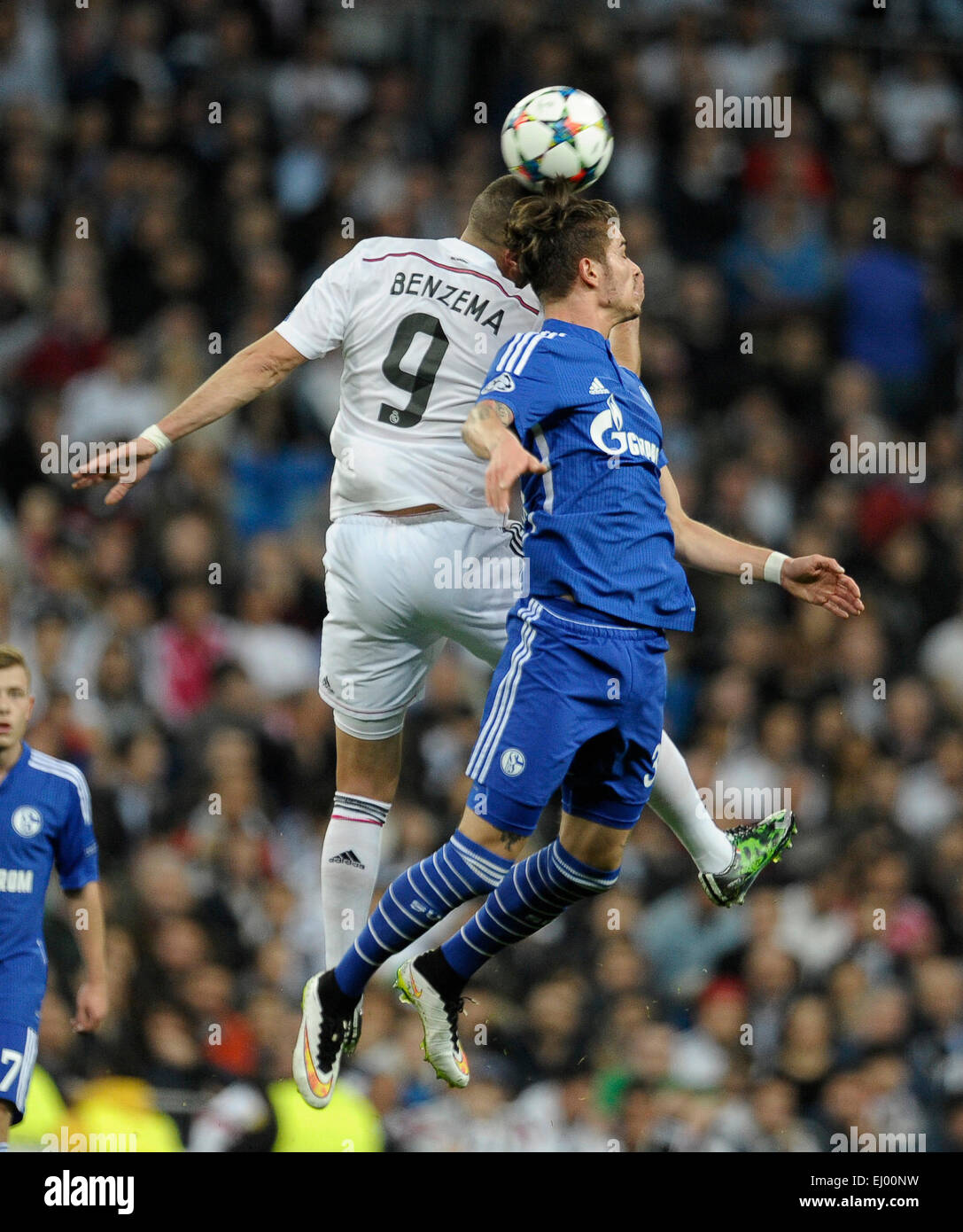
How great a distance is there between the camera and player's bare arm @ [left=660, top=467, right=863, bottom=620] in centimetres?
573

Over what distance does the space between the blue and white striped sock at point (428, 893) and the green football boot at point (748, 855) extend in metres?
1.02

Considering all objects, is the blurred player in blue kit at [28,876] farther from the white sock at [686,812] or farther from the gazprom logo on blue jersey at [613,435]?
the gazprom logo on blue jersey at [613,435]

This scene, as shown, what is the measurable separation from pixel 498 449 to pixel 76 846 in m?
2.55

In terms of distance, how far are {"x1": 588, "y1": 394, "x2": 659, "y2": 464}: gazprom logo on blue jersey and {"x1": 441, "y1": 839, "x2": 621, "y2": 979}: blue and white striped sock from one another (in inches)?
45.5

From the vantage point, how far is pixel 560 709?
519cm

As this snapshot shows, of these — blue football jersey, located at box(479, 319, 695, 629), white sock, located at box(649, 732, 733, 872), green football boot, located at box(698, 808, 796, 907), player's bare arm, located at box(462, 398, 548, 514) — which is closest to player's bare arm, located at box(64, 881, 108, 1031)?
white sock, located at box(649, 732, 733, 872)

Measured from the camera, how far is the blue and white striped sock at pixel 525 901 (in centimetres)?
548

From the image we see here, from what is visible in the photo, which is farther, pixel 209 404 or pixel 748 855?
pixel 748 855

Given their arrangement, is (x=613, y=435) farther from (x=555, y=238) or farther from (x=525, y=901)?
(x=525, y=901)

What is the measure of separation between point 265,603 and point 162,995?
2.13 metres

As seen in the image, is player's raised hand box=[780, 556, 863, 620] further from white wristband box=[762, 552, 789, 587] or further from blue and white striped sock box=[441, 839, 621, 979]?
blue and white striped sock box=[441, 839, 621, 979]

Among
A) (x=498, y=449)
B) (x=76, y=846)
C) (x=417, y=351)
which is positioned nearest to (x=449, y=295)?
(x=417, y=351)

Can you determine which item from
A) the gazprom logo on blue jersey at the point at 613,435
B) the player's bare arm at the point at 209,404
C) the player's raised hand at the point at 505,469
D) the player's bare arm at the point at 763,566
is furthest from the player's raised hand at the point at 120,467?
the player's bare arm at the point at 763,566
